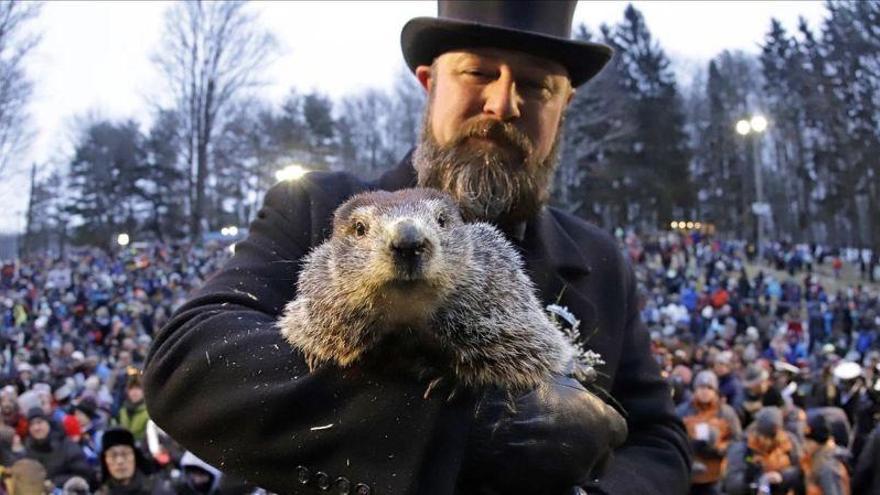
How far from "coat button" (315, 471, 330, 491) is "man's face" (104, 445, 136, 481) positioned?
6.23 m

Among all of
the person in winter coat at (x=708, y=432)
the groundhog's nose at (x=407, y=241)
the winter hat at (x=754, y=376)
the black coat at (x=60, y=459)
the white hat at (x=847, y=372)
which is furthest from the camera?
the white hat at (x=847, y=372)

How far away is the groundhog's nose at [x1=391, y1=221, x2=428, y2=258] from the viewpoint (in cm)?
160

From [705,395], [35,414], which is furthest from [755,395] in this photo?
[35,414]

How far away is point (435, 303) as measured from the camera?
1.73m

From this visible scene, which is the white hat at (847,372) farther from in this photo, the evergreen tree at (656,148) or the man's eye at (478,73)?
the evergreen tree at (656,148)

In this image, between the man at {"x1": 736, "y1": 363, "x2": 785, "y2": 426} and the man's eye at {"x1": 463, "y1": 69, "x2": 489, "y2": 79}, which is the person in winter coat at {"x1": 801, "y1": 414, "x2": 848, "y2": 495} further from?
the man's eye at {"x1": 463, "y1": 69, "x2": 489, "y2": 79}

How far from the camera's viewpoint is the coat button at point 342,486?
5.43ft

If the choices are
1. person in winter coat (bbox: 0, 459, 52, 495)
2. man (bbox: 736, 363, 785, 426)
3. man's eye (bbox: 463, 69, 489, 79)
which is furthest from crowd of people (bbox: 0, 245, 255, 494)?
man (bbox: 736, 363, 785, 426)

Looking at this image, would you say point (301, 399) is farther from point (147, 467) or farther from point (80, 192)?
point (80, 192)

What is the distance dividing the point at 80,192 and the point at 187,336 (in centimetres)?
6857

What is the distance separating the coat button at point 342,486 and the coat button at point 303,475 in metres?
0.07

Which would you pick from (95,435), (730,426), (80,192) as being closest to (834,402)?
(730,426)

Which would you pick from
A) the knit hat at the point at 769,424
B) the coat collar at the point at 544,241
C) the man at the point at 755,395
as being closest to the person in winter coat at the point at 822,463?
the knit hat at the point at 769,424

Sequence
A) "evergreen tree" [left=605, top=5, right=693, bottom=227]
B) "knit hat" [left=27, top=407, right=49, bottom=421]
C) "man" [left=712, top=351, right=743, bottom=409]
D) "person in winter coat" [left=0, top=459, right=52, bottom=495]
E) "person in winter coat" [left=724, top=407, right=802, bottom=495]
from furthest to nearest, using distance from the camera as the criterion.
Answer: "evergreen tree" [left=605, top=5, right=693, bottom=227] < "man" [left=712, top=351, right=743, bottom=409] < "knit hat" [left=27, top=407, right=49, bottom=421] < "person in winter coat" [left=724, top=407, right=802, bottom=495] < "person in winter coat" [left=0, top=459, right=52, bottom=495]
